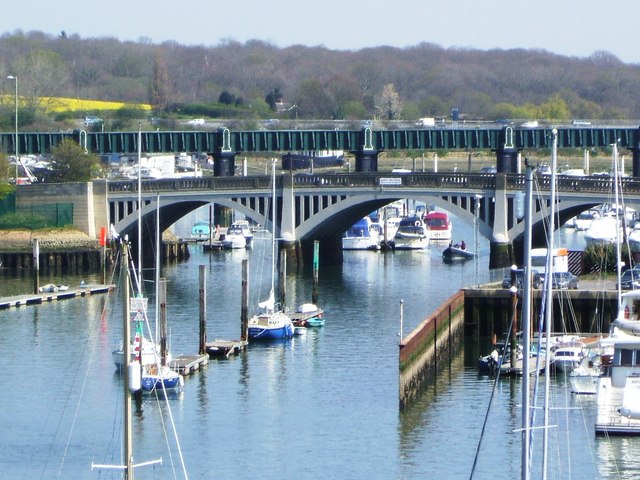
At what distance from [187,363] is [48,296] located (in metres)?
24.1

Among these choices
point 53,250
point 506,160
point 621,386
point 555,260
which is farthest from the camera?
point 506,160

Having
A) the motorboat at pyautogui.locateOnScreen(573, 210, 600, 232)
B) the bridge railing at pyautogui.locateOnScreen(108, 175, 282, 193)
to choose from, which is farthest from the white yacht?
the motorboat at pyautogui.locateOnScreen(573, 210, 600, 232)

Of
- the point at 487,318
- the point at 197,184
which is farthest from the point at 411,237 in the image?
the point at 487,318

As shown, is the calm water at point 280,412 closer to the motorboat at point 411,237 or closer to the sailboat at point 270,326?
the sailboat at point 270,326

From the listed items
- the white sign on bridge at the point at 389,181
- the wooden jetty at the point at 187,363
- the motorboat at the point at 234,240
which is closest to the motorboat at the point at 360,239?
the motorboat at the point at 234,240

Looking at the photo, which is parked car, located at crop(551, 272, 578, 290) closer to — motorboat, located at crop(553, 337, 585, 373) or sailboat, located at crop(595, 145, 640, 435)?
motorboat, located at crop(553, 337, 585, 373)

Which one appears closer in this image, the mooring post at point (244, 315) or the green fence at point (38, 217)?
the mooring post at point (244, 315)

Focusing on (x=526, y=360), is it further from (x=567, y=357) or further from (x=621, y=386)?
(x=567, y=357)

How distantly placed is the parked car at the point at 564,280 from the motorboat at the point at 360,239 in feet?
155

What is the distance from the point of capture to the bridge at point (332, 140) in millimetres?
130500

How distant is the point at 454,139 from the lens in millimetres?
132875

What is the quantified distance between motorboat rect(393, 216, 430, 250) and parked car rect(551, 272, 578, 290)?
47.0m

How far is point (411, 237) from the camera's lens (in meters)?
129

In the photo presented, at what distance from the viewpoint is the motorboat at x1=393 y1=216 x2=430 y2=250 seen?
128250 millimetres
